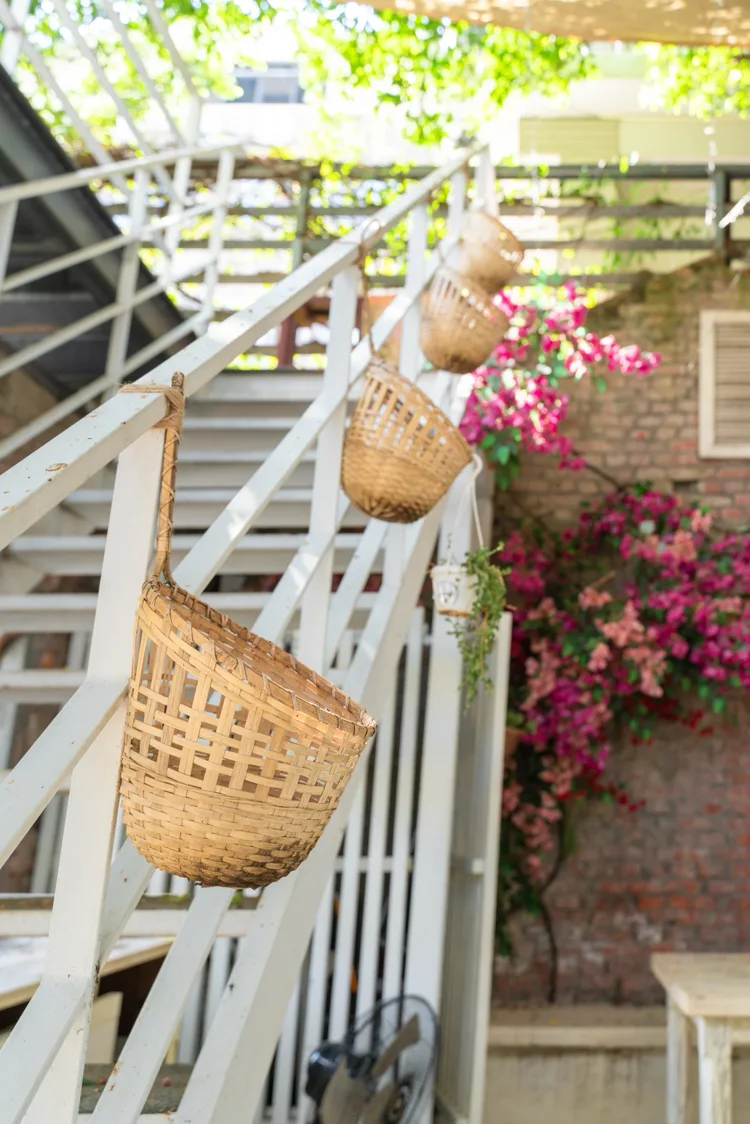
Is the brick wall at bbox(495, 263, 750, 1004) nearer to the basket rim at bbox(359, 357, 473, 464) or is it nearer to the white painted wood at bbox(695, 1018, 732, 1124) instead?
the white painted wood at bbox(695, 1018, 732, 1124)

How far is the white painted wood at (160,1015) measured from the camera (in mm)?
1162

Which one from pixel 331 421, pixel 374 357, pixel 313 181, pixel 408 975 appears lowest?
pixel 408 975

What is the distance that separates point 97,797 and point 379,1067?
6.11 ft

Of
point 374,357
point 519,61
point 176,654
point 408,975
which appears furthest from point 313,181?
point 176,654

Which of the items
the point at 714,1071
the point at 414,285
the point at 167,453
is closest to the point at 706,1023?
the point at 714,1071

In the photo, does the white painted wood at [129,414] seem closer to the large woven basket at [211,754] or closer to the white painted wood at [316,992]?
the large woven basket at [211,754]

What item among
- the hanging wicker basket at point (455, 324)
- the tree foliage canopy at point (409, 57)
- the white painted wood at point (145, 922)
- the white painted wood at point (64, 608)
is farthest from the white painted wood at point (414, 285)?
the tree foliage canopy at point (409, 57)

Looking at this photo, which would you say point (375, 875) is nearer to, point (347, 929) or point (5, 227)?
point (347, 929)

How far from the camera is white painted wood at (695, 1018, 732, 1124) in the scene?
Result: 2.86 m

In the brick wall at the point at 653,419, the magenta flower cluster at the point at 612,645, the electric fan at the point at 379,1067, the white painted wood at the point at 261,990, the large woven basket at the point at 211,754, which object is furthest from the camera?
the brick wall at the point at 653,419

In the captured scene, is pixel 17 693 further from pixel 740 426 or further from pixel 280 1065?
pixel 740 426

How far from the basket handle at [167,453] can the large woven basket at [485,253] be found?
2.41m

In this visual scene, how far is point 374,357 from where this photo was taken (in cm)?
223

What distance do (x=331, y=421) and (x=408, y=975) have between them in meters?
1.96
